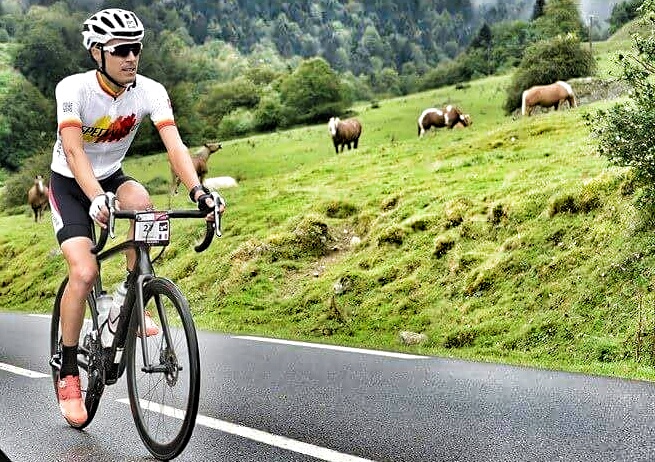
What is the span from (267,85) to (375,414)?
53904 millimetres

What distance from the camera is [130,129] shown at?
5859 mm

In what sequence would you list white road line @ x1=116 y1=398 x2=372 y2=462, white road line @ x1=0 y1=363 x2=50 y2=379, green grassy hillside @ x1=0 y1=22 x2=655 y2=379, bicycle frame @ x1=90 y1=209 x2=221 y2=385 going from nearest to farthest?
white road line @ x1=116 y1=398 x2=372 y2=462
bicycle frame @ x1=90 y1=209 x2=221 y2=385
white road line @ x1=0 y1=363 x2=50 y2=379
green grassy hillside @ x1=0 y1=22 x2=655 y2=379

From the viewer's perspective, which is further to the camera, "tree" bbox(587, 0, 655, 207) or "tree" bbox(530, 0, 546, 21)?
"tree" bbox(530, 0, 546, 21)

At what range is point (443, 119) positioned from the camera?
38062 millimetres

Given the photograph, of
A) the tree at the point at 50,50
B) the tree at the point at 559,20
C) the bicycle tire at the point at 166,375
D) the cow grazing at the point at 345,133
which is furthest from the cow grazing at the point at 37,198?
the bicycle tire at the point at 166,375

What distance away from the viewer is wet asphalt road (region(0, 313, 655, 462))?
5199mm

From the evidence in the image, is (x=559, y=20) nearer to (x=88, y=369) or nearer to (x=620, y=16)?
(x=620, y=16)

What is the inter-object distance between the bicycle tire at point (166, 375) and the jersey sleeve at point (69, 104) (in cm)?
109

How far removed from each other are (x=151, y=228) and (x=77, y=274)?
72 centimetres

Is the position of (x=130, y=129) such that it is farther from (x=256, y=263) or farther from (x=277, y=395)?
(x=256, y=263)

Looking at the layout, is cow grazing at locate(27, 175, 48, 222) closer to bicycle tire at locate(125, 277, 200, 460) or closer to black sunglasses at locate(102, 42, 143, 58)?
black sunglasses at locate(102, 42, 143, 58)

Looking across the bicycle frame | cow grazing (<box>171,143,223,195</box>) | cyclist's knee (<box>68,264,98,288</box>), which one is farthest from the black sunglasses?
cow grazing (<box>171,143,223,195</box>)

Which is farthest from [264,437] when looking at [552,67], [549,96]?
[552,67]

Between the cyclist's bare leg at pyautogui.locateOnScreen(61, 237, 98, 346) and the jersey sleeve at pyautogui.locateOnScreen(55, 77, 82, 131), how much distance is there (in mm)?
691
